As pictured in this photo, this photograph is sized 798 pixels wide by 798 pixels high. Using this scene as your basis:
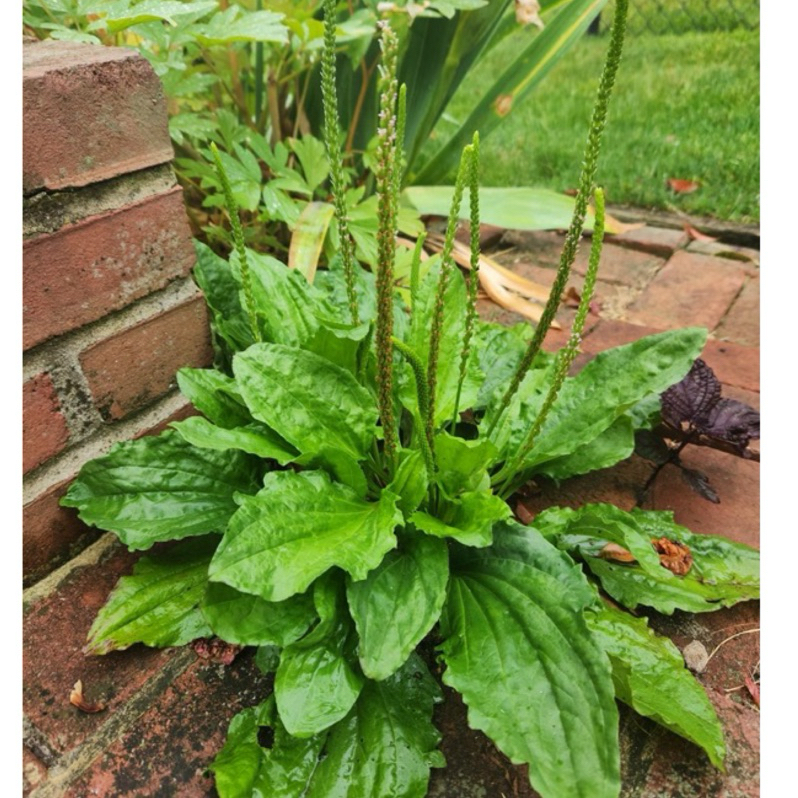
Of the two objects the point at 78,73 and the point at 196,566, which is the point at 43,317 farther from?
the point at 196,566

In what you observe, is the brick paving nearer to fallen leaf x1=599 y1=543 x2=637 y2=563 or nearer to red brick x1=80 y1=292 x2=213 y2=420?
fallen leaf x1=599 y1=543 x2=637 y2=563

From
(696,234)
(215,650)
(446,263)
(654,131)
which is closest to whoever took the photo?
(446,263)

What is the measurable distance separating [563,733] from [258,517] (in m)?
0.48

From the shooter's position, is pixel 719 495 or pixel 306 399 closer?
pixel 306 399

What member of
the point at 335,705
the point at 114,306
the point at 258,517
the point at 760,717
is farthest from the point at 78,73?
the point at 760,717

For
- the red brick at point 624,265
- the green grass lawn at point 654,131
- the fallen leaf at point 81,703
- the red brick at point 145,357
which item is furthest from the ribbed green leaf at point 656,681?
the green grass lawn at point 654,131

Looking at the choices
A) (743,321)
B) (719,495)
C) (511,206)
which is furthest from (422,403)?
(743,321)

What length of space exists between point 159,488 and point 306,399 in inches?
11.1

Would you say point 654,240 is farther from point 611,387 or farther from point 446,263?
point 446,263

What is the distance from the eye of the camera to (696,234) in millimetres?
2426

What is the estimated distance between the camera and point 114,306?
1.18 m

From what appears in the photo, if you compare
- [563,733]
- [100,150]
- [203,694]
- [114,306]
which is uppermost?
[100,150]

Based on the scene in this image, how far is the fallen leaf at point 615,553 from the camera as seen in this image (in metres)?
1.23

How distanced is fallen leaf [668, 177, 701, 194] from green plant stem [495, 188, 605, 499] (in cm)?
176
